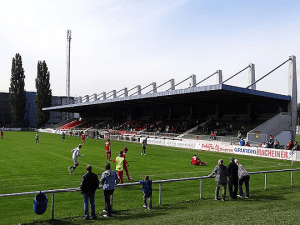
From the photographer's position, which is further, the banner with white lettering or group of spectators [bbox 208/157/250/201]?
the banner with white lettering

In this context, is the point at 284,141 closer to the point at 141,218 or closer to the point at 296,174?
the point at 296,174

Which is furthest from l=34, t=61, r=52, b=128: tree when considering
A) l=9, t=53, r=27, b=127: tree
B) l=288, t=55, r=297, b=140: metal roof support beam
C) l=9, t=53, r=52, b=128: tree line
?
l=288, t=55, r=297, b=140: metal roof support beam

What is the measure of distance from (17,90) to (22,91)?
1.33 m

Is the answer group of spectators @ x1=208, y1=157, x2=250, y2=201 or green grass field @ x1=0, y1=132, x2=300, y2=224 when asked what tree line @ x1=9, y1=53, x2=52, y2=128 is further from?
group of spectators @ x1=208, y1=157, x2=250, y2=201

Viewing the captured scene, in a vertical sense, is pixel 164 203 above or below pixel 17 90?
below

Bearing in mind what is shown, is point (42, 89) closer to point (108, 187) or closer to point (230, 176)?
point (230, 176)

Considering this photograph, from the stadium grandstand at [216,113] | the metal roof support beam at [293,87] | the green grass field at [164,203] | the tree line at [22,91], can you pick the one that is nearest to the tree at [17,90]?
Result: the tree line at [22,91]

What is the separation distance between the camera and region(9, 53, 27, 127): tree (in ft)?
277

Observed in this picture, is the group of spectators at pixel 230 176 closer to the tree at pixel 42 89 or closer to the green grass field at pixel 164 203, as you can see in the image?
the green grass field at pixel 164 203

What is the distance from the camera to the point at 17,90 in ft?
278

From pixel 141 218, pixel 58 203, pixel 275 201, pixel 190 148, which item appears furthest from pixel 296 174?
pixel 190 148

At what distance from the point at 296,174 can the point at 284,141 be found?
20224 millimetres

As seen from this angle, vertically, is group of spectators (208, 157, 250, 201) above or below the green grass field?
above

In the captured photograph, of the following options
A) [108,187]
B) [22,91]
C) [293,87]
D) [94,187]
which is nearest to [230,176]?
[108,187]
